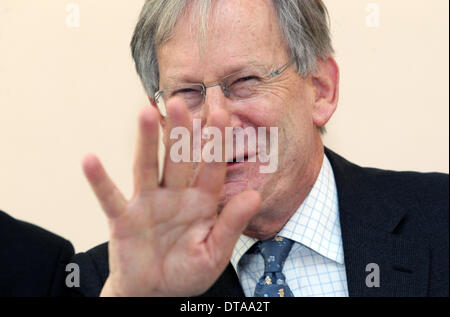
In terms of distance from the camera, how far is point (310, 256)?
1.61 meters

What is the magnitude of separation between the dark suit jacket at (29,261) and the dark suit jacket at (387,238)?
0.16 m

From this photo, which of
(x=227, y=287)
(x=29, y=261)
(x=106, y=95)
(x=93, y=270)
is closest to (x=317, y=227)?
(x=227, y=287)

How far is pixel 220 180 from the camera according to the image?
1.13 meters

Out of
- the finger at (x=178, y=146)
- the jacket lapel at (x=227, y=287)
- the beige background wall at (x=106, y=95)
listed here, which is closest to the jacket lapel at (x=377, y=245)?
the jacket lapel at (x=227, y=287)

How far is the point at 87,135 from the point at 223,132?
45.9 inches

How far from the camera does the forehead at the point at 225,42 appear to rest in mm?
1536

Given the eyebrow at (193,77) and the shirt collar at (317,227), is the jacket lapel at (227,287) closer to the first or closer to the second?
the shirt collar at (317,227)

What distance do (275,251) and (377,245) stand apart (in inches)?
10.6

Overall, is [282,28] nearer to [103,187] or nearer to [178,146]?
[178,146]

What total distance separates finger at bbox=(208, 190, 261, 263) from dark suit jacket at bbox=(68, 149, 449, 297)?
0.42m

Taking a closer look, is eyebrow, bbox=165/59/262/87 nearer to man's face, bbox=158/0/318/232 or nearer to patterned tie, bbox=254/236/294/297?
man's face, bbox=158/0/318/232

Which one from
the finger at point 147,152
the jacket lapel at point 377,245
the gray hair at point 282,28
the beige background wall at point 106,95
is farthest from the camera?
the beige background wall at point 106,95

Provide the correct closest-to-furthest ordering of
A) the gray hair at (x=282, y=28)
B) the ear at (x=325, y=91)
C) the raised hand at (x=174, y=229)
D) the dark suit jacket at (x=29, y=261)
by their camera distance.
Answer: the raised hand at (x=174, y=229) < the dark suit jacket at (x=29, y=261) < the gray hair at (x=282, y=28) < the ear at (x=325, y=91)

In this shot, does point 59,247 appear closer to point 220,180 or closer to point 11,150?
point 220,180
